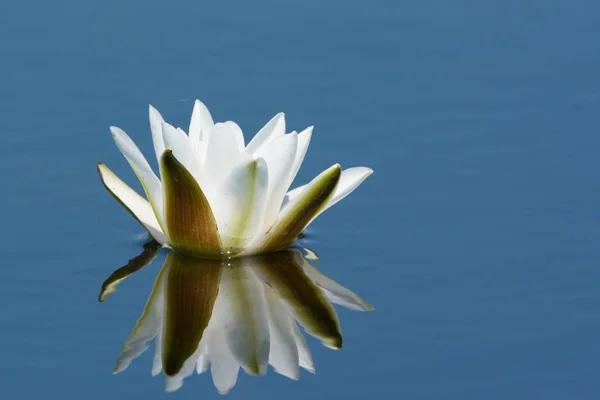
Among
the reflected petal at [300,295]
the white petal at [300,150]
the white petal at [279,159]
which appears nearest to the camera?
the reflected petal at [300,295]

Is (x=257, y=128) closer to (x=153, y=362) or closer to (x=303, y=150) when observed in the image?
(x=303, y=150)

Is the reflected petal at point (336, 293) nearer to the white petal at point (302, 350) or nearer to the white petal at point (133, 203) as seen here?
the white petal at point (302, 350)

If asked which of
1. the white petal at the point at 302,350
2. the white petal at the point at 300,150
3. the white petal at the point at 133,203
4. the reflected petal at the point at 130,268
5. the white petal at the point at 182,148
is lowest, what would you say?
the white petal at the point at 302,350

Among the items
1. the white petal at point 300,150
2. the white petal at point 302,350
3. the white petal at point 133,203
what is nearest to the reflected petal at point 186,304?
the white petal at point 133,203

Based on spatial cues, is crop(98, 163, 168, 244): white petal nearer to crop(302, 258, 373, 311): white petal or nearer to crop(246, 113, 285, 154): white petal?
crop(246, 113, 285, 154): white petal

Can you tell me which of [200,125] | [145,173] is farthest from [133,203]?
[200,125]

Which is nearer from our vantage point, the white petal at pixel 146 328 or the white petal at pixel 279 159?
the white petal at pixel 146 328

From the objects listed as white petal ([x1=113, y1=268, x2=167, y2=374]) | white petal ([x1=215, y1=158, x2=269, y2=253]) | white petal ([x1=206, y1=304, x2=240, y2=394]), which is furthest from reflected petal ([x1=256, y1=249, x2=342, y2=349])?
white petal ([x1=113, y1=268, x2=167, y2=374])

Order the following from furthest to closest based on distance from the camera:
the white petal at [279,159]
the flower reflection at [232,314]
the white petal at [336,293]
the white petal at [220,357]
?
the white petal at [279,159], the white petal at [336,293], the flower reflection at [232,314], the white petal at [220,357]

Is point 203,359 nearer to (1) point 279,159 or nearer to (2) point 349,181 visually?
(1) point 279,159
